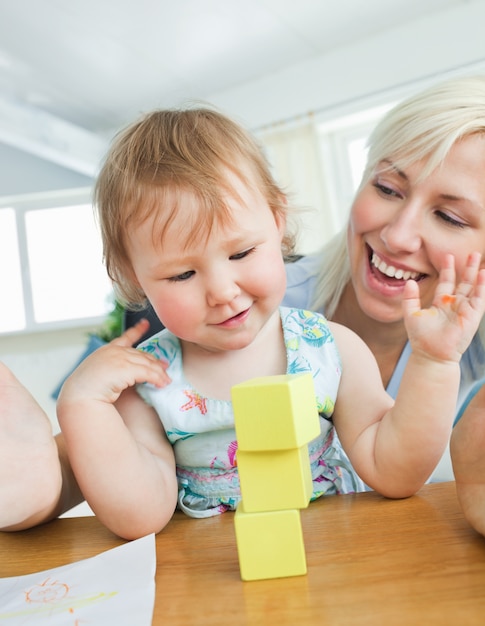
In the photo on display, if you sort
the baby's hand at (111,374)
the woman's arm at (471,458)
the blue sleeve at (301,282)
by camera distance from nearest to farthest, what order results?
the woman's arm at (471,458) < the baby's hand at (111,374) < the blue sleeve at (301,282)

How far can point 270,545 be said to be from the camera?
2.06 feet

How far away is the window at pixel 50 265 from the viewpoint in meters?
7.06

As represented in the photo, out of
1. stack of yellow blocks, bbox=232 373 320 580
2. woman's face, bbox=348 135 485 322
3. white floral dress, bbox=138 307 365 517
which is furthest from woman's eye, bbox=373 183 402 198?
stack of yellow blocks, bbox=232 373 320 580

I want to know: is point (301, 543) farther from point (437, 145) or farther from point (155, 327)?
point (155, 327)

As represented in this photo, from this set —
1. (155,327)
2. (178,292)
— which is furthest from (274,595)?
(155,327)

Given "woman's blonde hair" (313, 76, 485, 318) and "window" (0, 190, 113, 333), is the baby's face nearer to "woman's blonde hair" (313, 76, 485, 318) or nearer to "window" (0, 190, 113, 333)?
"woman's blonde hair" (313, 76, 485, 318)

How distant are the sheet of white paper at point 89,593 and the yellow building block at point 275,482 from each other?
122mm

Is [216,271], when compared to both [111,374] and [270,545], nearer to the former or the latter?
[111,374]

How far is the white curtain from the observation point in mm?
6227

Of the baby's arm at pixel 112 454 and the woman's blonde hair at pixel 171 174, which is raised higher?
the woman's blonde hair at pixel 171 174

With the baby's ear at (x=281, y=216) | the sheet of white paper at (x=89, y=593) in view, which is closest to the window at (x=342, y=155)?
the baby's ear at (x=281, y=216)

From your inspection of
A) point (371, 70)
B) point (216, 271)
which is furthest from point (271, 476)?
point (371, 70)

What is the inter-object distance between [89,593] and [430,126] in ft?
3.56

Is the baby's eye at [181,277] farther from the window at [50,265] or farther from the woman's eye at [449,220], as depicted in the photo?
the window at [50,265]
